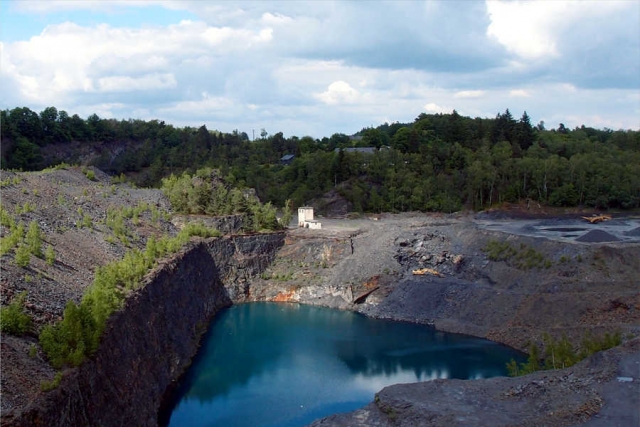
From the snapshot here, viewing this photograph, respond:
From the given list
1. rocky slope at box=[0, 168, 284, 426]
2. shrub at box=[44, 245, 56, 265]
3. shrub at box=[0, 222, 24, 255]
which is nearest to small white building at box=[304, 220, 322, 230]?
rocky slope at box=[0, 168, 284, 426]

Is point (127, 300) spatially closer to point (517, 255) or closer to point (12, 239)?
point (12, 239)

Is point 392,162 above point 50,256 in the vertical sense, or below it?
above

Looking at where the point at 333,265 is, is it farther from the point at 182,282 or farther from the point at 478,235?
the point at 182,282

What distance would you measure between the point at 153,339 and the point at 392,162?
4750 centimetres

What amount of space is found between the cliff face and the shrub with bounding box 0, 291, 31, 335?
5.96 ft

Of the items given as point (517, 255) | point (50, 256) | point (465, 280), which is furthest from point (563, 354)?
point (50, 256)

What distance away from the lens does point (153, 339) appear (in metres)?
24.0

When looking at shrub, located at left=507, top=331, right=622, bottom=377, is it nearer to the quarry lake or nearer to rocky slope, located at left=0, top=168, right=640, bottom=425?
rocky slope, located at left=0, top=168, right=640, bottom=425

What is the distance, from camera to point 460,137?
78000 mm

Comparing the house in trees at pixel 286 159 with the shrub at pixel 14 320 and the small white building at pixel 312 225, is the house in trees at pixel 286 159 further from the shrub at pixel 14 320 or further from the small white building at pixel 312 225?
the shrub at pixel 14 320

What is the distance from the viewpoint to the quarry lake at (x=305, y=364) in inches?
942

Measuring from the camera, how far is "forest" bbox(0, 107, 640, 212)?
6344cm

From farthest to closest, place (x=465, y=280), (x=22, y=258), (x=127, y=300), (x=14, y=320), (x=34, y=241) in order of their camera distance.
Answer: (x=465, y=280), (x=34, y=241), (x=127, y=300), (x=22, y=258), (x=14, y=320)

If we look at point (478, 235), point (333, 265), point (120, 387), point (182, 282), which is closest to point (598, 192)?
point (478, 235)
